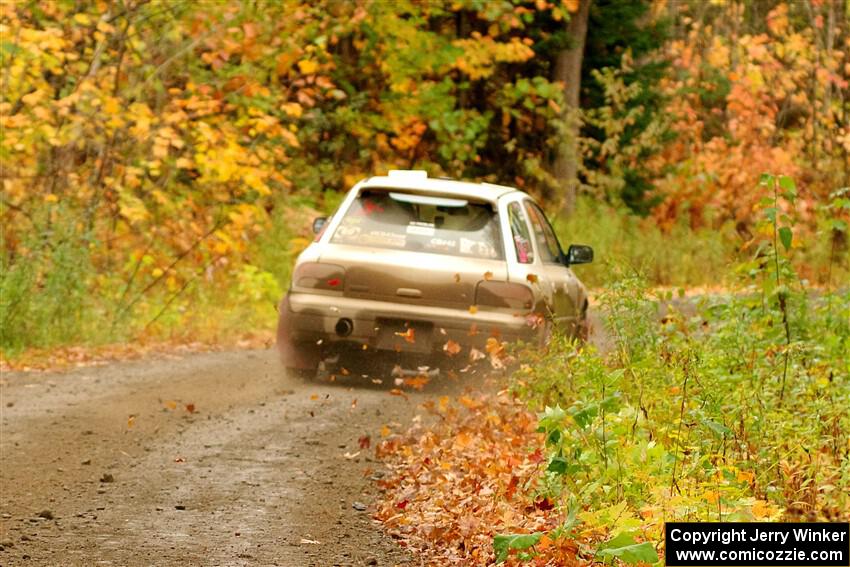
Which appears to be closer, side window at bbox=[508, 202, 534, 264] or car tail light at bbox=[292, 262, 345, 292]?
car tail light at bbox=[292, 262, 345, 292]

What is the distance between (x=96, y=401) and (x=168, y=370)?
88.1 inches

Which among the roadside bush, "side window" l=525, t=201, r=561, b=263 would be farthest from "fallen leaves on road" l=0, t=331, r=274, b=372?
the roadside bush

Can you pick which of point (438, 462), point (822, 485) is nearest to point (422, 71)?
point (438, 462)

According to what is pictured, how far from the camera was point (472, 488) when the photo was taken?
8.62 metres

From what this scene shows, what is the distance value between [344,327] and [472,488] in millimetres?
3972

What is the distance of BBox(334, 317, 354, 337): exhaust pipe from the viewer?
12391 millimetres

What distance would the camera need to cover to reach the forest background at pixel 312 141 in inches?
696

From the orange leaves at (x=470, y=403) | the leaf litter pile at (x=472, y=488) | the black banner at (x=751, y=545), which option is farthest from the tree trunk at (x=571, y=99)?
the black banner at (x=751, y=545)

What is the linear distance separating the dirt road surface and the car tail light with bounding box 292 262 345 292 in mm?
913

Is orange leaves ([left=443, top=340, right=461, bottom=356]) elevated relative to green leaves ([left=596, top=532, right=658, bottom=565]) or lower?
lower

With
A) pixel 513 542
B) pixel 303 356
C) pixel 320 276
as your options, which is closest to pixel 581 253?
pixel 320 276

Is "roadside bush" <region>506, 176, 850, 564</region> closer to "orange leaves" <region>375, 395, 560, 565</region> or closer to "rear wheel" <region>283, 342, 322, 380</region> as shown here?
"orange leaves" <region>375, 395, 560, 565</region>

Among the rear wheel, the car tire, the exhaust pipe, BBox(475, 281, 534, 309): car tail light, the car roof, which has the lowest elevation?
the rear wheel

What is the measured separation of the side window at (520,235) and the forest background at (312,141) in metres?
1.08
